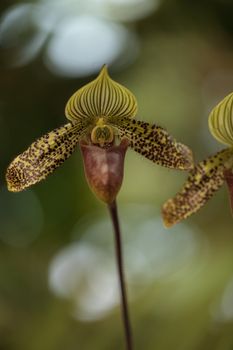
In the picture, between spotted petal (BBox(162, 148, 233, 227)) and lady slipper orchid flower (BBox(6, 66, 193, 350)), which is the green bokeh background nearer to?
spotted petal (BBox(162, 148, 233, 227))

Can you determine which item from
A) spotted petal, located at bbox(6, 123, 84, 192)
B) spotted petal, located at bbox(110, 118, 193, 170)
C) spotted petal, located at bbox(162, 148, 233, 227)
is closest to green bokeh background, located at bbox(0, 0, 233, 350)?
spotted petal, located at bbox(162, 148, 233, 227)

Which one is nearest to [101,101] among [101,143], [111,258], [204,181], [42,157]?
[101,143]

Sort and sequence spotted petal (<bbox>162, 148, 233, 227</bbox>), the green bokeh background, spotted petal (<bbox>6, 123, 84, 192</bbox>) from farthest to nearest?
the green bokeh background < spotted petal (<bbox>162, 148, 233, 227</bbox>) < spotted petal (<bbox>6, 123, 84, 192</bbox>)

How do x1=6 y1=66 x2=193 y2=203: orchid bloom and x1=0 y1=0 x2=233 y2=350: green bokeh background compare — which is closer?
x1=6 y1=66 x2=193 y2=203: orchid bloom

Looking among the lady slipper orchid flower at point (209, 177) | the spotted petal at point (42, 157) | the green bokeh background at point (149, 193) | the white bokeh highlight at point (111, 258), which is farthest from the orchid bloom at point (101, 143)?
the white bokeh highlight at point (111, 258)

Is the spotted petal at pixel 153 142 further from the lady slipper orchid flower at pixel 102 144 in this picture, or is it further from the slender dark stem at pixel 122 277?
the slender dark stem at pixel 122 277

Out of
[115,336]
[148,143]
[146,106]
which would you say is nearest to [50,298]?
[115,336]

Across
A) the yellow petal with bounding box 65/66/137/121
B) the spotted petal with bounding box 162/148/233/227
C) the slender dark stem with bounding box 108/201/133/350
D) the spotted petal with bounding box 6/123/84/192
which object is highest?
the yellow petal with bounding box 65/66/137/121
